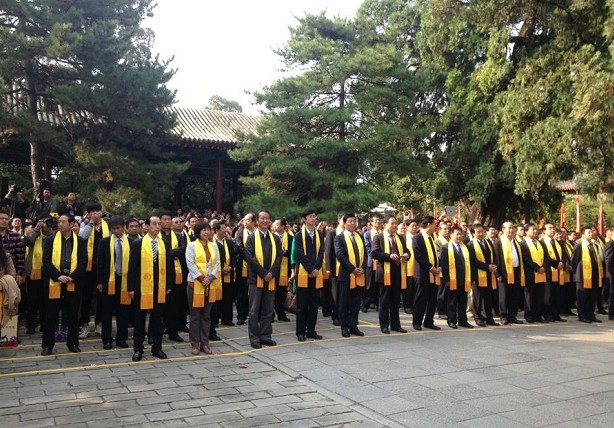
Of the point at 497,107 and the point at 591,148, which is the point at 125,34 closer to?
the point at 497,107

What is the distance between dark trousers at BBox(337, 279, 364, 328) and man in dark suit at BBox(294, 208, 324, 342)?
365mm

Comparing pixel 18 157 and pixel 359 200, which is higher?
pixel 18 157

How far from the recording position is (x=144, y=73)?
13.9 meters

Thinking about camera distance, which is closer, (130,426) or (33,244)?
(130,426)

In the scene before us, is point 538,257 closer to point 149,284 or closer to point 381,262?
point 381,262

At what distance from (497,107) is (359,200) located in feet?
14.8

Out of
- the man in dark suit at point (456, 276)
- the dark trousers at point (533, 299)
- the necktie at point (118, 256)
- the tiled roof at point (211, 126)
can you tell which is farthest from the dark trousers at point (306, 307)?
the tiled roof at point (211, 126)

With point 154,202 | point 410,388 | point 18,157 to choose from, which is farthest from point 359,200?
point 18,157

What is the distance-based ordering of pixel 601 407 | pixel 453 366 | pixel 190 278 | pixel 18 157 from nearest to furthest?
pixel 601 407, pixel 453 366, pixel 190 278, pixel 18 157

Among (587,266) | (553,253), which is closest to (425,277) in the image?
(553,253)

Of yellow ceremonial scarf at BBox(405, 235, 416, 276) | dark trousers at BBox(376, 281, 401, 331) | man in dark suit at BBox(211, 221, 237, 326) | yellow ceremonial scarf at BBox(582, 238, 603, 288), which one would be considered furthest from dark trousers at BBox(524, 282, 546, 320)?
man in dark suit at BBox(211, 221, 237, 326)

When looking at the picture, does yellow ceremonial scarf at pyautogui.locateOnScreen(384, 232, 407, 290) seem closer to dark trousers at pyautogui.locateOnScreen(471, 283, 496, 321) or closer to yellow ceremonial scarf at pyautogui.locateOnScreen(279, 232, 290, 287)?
dark trousers at pyautogui.locateOnScreen(471, 283, 496, 321)

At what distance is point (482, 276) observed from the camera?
30.6 ft

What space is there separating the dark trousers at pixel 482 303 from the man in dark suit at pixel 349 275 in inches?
96.2
